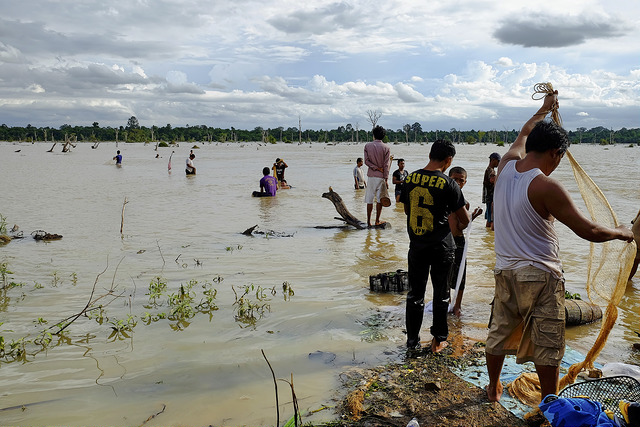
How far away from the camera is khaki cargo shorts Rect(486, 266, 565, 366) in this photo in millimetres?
3096

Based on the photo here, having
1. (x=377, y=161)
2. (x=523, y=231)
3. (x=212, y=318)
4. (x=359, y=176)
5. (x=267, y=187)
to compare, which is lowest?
(x=212, y=318)

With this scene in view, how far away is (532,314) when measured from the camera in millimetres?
3168

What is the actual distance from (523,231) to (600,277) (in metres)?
1.18

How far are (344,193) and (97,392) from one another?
1521cm

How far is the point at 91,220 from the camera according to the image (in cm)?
1227

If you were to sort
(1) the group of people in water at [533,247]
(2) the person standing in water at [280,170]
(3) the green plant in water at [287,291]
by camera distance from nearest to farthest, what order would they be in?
(1) the group of people in water at [533,247] → (3) the green plant in water at [287,291] → (2) the person standing in water at [280,170]

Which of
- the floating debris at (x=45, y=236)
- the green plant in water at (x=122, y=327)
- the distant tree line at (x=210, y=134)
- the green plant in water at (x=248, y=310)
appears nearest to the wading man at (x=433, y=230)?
the green plant in water at (x=248, y=310)

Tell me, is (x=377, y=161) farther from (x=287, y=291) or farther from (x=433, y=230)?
(x=433, y=230)

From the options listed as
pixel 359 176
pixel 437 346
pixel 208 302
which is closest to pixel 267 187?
pixel 359 176

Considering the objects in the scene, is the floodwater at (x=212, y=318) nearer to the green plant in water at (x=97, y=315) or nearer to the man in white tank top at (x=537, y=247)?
the green plant in water at (x=97, y=315)

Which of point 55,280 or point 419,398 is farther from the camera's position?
point 55,280

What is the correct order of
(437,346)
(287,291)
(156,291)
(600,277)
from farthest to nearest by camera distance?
1. (287,291)
2. (156,291)
3. (437,346)
4. (600,277)

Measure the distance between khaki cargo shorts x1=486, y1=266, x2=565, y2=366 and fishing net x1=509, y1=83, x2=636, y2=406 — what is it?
464mm

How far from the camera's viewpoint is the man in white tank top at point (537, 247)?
303 cm
